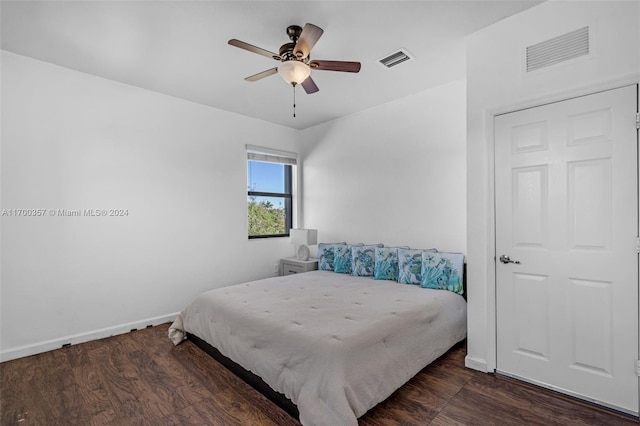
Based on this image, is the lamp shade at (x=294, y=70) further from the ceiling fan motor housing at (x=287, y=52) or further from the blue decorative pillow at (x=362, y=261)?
the blue decorative pillow at (x=362, y=261)

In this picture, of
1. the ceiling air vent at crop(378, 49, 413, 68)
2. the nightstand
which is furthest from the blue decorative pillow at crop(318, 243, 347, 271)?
the ceiling air vent at crop(378, 49, 413, 68)

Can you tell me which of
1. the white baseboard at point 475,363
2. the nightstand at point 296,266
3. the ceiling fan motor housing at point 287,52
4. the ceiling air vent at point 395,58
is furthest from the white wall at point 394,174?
the ceiling fan motor housing at point 287,52

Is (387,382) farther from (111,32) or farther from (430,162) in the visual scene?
(111,32)

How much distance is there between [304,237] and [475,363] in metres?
2.75

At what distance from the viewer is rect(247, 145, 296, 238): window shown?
4746mm

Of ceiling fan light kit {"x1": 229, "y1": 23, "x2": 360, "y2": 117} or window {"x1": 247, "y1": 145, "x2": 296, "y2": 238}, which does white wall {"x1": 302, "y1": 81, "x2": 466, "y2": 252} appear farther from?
ceiling fan light kit {"x1": 229, "y1": 23, "x2": 360, "y2": 117}

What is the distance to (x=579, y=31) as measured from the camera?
203 cm

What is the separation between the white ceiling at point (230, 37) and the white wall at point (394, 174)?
43cm

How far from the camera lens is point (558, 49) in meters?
2.12

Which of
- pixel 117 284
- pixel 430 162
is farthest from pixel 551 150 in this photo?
pixel 117 284

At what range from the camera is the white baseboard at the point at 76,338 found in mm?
2740

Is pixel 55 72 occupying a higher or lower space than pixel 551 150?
higher

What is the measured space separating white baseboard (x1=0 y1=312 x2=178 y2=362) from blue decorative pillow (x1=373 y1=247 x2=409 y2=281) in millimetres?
2613

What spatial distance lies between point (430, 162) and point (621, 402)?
2.57 m
